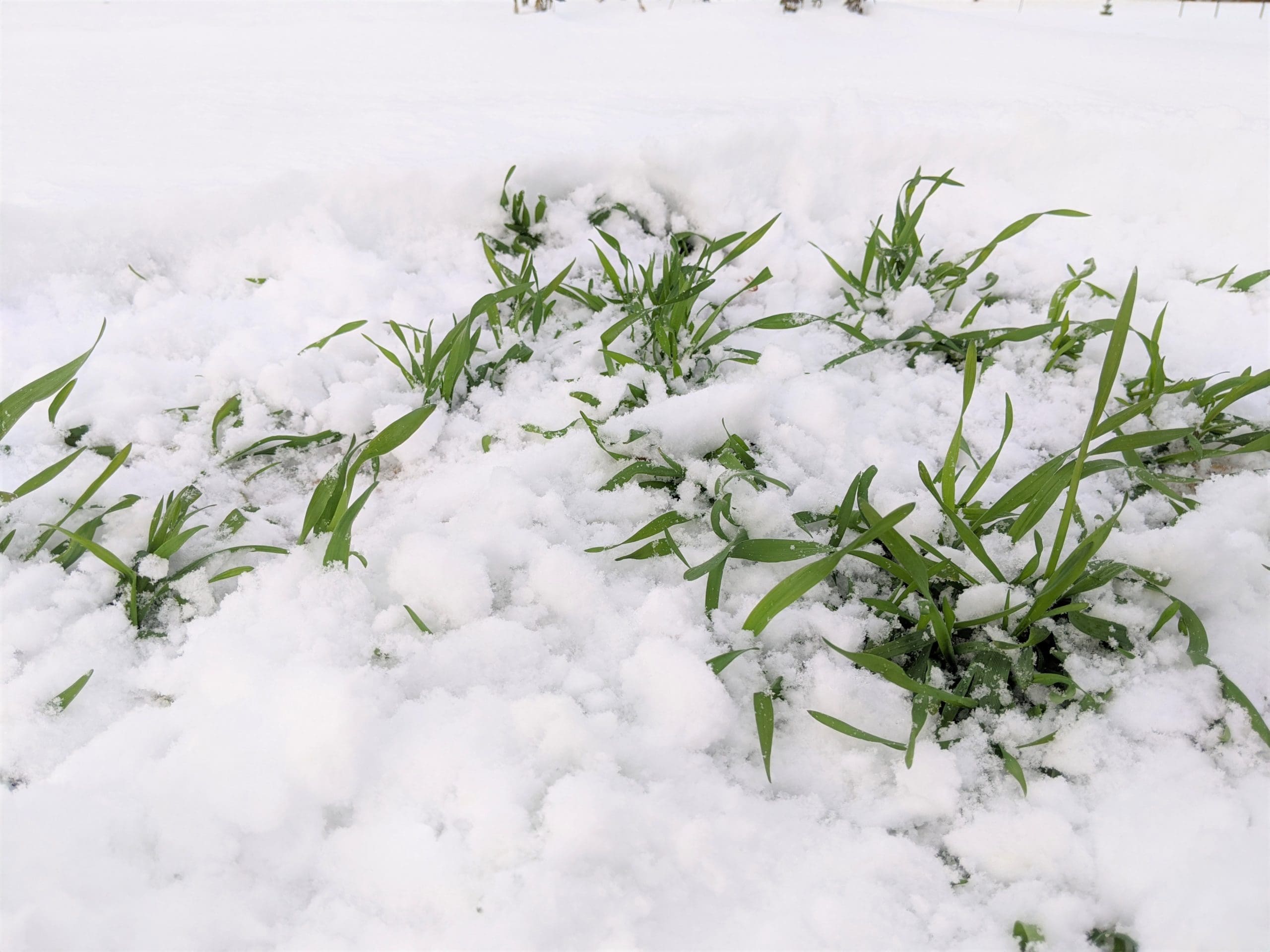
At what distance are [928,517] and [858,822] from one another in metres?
0.44

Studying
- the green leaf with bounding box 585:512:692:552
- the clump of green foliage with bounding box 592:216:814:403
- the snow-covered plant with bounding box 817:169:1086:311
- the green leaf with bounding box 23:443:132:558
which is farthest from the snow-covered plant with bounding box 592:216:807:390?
the green leaf with bounding box 23:443:132:558

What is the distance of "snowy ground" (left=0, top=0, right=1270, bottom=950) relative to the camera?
685 mm

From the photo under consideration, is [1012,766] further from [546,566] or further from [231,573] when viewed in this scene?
[231,573]

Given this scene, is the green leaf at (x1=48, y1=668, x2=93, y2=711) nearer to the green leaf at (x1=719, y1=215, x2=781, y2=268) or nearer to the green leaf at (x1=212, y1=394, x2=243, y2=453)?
the green leaf at (x1=212, y1=394, x2=243, y2=453)

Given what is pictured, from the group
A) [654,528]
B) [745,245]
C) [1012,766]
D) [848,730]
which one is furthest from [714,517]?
[745,245]

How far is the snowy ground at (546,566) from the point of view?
2.25 feet

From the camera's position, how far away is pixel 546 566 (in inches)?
37.3

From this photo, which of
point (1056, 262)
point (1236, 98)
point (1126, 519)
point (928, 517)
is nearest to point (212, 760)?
point (928, 517)

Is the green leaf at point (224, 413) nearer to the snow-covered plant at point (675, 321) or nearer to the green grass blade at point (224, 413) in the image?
the green grass blade at point (224, 413)

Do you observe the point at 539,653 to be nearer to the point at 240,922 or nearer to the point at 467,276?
the point at 240,922

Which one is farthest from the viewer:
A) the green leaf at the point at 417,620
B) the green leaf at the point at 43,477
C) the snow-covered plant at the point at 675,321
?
the snow-covered plant at the point at 675,321

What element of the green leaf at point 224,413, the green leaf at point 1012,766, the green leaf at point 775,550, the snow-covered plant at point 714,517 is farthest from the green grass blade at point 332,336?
the green leaf at point 1012,766

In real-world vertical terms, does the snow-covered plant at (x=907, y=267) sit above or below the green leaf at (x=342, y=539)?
above

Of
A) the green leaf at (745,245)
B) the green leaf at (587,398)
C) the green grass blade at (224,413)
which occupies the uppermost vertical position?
the green leaf at (745,245)
